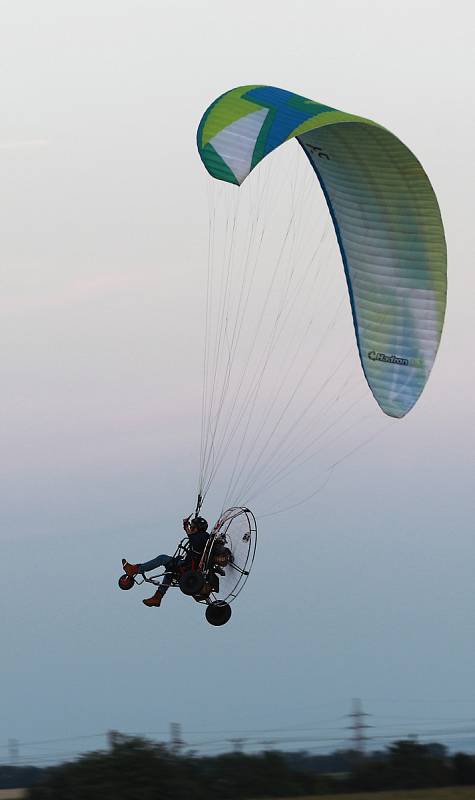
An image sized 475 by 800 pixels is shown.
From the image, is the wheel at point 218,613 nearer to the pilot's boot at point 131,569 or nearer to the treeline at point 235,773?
the pilot's boot at point 131,569

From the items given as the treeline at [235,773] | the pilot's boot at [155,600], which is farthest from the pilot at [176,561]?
the treeline at [235,773]

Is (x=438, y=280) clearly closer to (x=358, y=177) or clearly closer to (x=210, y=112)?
(x=358, y=177)

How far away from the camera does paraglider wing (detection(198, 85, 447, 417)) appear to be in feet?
107

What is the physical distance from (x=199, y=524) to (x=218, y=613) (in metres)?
1.39

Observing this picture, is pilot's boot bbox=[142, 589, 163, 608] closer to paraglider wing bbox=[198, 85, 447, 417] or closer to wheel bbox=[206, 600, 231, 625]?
wheel bbox=[206, 600, 231, 625]

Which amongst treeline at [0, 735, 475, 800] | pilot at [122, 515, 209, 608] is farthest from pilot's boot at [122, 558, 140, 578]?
treeline at [0, 735, 475, 800]

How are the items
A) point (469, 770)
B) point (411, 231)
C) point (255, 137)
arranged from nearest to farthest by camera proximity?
1. point (255, 137)
2. point (411, 231)
3. point (469, 770)

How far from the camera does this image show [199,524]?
31391mm

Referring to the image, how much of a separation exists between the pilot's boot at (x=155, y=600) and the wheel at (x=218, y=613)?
2.77 ft

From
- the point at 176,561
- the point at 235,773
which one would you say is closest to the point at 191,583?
the point at 176,561

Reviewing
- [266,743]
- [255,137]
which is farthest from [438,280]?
[266,743]

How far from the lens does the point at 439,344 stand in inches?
1304

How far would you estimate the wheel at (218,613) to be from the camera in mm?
32031

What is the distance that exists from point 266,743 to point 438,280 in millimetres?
6651
